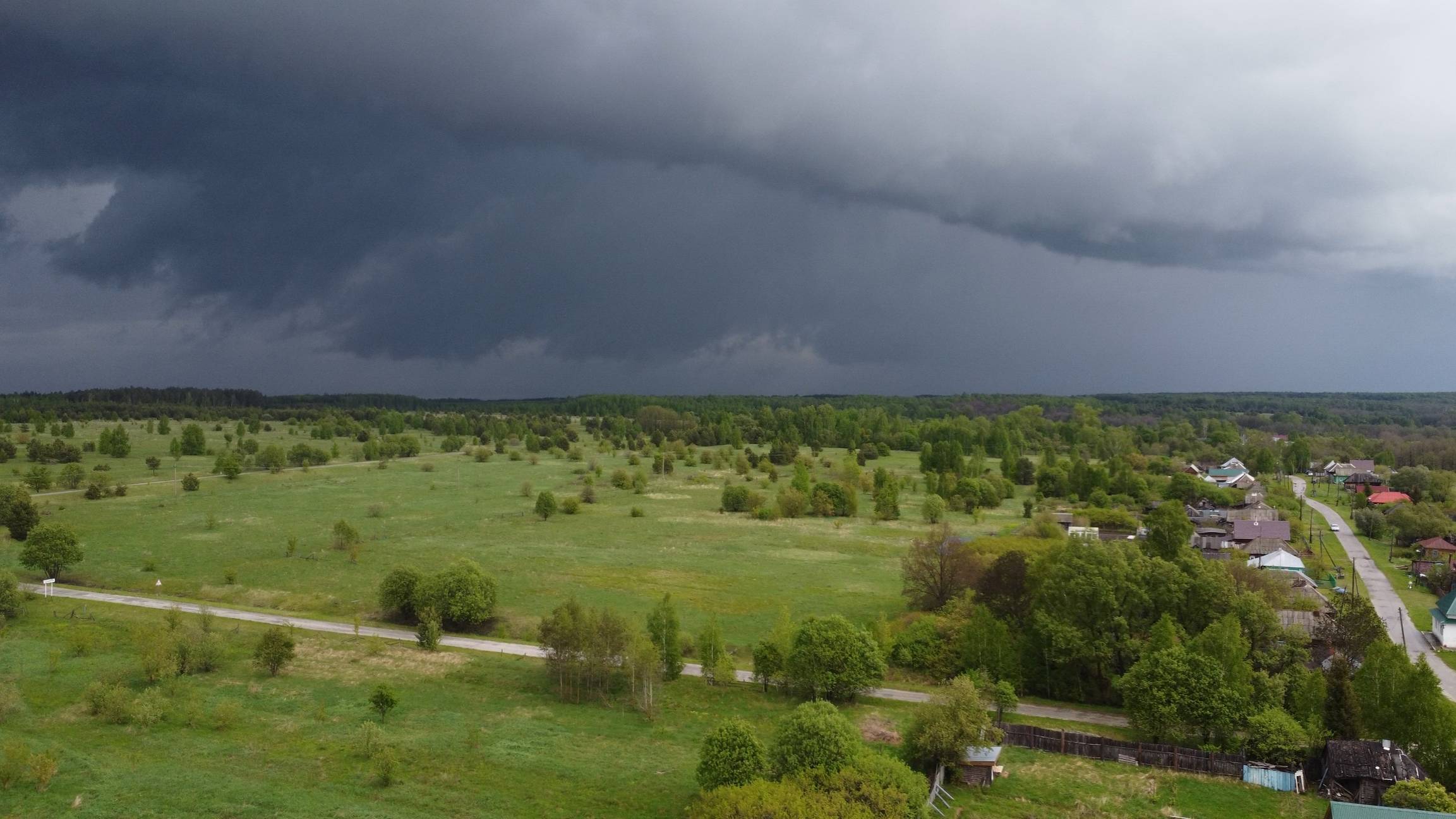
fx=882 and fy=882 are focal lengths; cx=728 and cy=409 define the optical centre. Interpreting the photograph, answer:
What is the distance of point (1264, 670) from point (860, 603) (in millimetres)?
28481

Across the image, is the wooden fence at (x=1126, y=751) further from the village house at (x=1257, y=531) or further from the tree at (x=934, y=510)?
the tree at (x=934, y=510)

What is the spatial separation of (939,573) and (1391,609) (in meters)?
36.9

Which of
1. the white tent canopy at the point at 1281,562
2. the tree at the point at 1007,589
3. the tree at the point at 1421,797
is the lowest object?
the tree at the point at 1421,797

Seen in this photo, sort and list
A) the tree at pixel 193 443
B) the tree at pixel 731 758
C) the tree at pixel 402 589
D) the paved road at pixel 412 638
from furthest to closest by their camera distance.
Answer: the tree at pixel 193 443 → the tree at pixel 402 589 → the paved road at pixel 412 638 → the tree at pixel 731 758

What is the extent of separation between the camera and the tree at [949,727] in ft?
120

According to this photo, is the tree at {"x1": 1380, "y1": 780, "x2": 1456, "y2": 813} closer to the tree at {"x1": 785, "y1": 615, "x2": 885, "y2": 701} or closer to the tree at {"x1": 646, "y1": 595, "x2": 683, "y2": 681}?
the tree at {"x1": 785, "y1": 615, "x2": 885, "y2": 701}

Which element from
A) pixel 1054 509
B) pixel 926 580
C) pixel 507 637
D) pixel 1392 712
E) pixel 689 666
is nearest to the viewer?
pixel 1392 712

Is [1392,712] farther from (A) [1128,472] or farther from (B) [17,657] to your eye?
(A) [1128,472]

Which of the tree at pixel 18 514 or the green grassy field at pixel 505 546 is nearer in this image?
the green grassy field at pixel 505 546

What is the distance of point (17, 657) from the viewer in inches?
→ 1909

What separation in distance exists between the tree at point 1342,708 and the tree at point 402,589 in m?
52.2

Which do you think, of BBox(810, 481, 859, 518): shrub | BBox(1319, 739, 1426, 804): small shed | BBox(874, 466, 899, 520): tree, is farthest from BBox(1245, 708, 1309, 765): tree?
BBox(810, 481, 859, 518): shrub

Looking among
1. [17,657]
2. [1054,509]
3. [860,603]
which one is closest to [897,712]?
[860,603]

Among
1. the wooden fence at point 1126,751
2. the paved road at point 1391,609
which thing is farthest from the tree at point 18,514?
the paved road at point 1391,609
